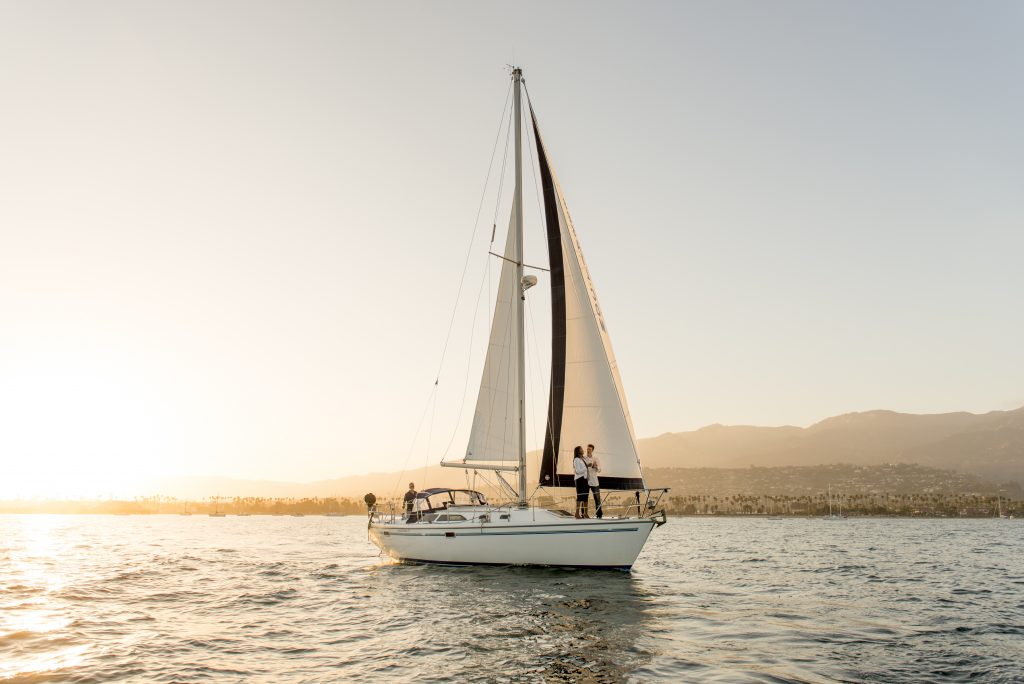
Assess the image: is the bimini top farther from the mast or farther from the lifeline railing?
the mast

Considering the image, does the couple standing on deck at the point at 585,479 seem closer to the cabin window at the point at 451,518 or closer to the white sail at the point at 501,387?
the white sail at the point at 501,387

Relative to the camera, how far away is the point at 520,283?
25781 millimetres

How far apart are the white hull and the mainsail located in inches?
60.9

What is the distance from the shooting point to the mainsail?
2294 centimetres

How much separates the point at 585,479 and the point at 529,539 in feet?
8.83

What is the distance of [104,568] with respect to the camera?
30.5 metres

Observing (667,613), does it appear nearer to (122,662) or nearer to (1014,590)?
(122,662)

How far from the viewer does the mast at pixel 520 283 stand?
2506cm

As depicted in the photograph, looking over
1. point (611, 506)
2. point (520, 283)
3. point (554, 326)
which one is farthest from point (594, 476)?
point (520, 283)

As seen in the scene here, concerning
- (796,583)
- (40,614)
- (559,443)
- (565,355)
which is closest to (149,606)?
(40,614)

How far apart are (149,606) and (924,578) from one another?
27.3m

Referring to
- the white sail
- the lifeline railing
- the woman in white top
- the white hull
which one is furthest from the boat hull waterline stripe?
the white sail

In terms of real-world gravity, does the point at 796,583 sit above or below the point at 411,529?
below

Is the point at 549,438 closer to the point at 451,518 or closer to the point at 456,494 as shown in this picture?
the point at 451,518
